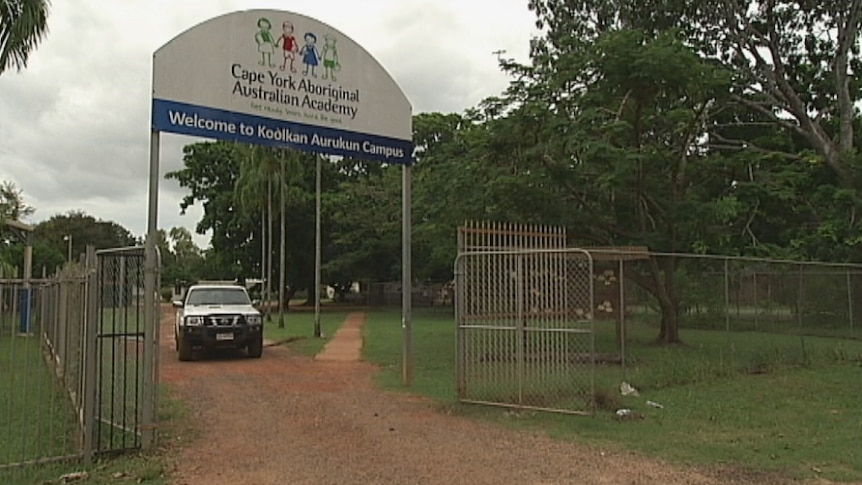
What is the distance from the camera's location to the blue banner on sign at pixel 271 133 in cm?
940

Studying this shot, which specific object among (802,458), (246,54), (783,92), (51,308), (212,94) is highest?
(783,92)

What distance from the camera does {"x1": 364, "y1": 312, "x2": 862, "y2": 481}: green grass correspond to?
7.88 m

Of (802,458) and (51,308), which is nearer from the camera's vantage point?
(802,458)

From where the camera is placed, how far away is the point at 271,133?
10.8m

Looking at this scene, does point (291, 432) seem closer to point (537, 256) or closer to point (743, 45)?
point (537, 256)

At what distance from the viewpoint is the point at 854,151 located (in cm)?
2270

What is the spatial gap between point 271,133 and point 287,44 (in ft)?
4.32

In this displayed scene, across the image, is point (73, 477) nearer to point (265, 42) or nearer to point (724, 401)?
point (265, 42)

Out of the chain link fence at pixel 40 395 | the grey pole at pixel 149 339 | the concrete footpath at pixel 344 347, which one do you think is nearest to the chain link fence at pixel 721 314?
the concrete footpath at pixel 344 347

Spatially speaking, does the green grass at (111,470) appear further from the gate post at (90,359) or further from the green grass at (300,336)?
the green grass at (300,336)

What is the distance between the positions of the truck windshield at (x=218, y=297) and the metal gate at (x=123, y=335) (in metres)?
9.34

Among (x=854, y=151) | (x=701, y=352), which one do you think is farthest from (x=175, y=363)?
(x=854, y=151)

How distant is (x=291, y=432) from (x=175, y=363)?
325 inches

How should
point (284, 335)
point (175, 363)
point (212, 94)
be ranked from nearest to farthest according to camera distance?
point (212, 94) < point (175, 363) < point (284, 335)
